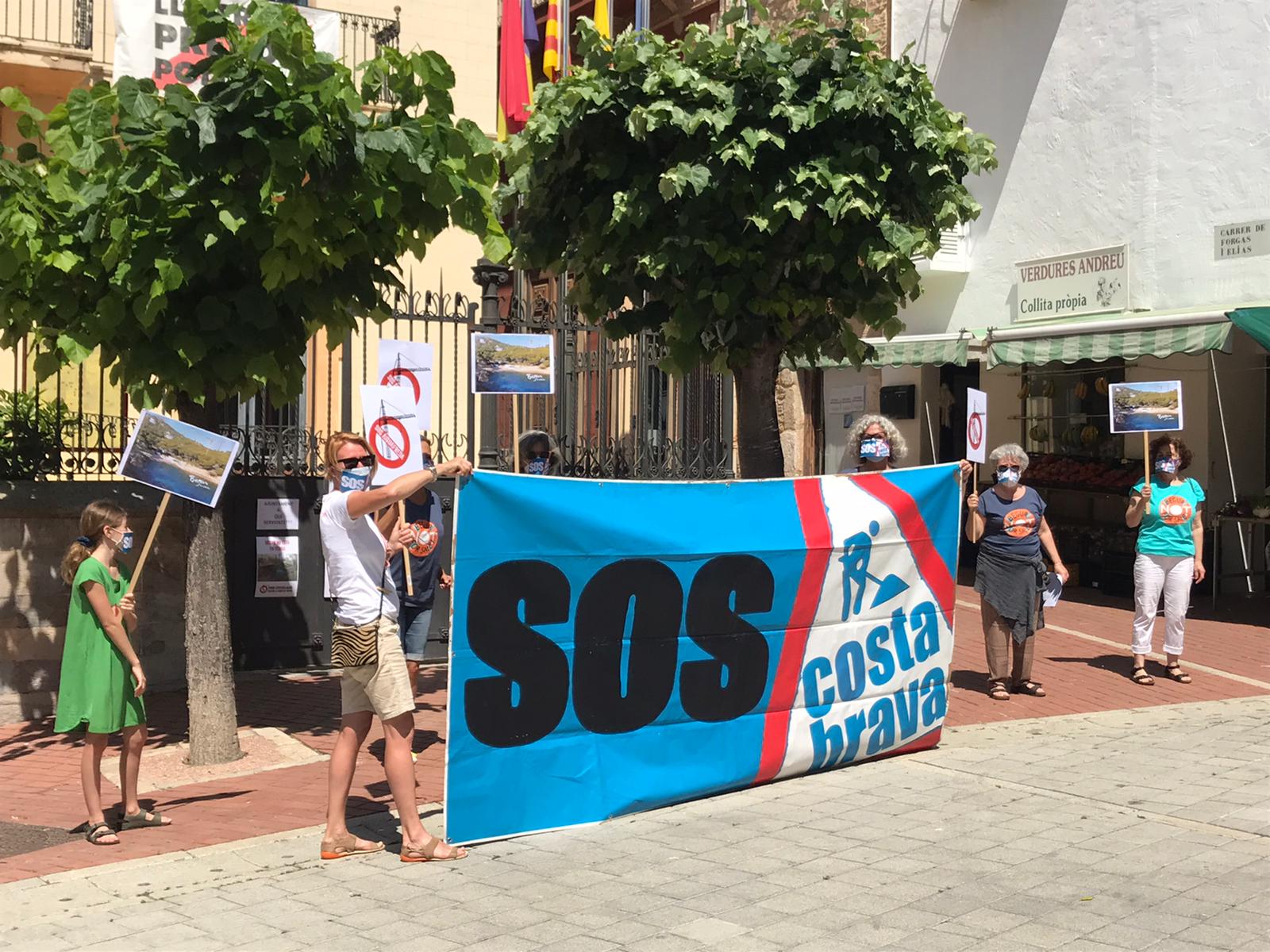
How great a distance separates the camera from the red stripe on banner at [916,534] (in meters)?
7.85

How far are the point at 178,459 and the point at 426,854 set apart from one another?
7.77ft

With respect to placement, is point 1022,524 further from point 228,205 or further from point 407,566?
point 228,205

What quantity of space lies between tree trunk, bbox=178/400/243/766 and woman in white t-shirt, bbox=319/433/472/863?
2286 millimetres

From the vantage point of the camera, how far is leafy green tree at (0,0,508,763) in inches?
279

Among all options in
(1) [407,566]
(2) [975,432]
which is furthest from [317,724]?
(2) [975,432]

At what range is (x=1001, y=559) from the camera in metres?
9.70

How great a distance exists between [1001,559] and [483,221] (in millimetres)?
4399

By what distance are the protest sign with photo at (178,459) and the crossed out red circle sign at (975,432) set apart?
480 cm

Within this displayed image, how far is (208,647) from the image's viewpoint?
8016 millimetres

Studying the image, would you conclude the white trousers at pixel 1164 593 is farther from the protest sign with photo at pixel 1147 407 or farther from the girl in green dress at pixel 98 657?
the girl in green dress at pixel 98 657

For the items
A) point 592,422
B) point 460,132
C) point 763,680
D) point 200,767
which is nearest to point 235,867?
point 200,767

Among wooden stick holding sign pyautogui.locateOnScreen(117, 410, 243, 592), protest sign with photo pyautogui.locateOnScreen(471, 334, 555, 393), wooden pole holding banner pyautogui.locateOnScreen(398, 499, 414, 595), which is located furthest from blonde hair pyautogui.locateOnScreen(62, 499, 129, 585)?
protest sign with photo pyautogui.locateOnScreen(471, 334, 555, 393)

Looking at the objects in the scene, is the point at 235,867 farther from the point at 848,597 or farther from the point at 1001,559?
the point at 1001,559

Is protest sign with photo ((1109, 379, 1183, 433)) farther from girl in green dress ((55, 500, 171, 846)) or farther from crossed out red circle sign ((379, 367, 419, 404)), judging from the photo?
girl in green dress ((55, 500, 171, 846))
